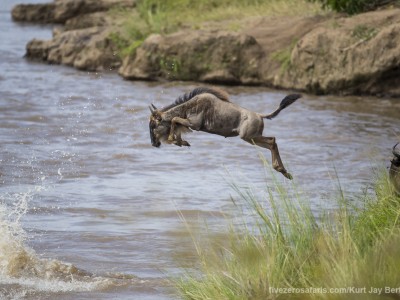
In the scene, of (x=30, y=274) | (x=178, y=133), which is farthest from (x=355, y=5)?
(x=178, y=133)

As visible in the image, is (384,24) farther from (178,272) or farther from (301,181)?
(178,272)

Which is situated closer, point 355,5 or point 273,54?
point 355,5

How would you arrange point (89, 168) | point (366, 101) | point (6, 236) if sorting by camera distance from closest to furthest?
point (6, 236), point (89, 168), point (366, 101)

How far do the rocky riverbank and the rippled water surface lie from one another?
0.43 metres

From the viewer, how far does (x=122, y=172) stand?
Result: 14320 mm

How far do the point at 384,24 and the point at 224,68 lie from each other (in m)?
3.47

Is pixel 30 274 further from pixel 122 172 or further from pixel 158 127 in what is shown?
pixel 122 172

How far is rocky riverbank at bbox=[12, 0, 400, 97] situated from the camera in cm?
1950

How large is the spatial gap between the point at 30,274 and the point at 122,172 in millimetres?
5092

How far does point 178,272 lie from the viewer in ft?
29.1

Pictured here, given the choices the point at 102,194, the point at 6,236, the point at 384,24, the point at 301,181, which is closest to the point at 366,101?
the point at 384,24

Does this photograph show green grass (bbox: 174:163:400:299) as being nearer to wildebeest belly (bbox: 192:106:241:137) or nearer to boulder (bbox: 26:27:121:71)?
wildebeest belly (bbox: 192:106:241:137)

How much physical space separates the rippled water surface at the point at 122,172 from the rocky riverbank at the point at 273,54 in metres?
0.43

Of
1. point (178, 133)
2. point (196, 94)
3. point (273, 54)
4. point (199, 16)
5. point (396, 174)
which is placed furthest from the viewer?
point (199, 16)
